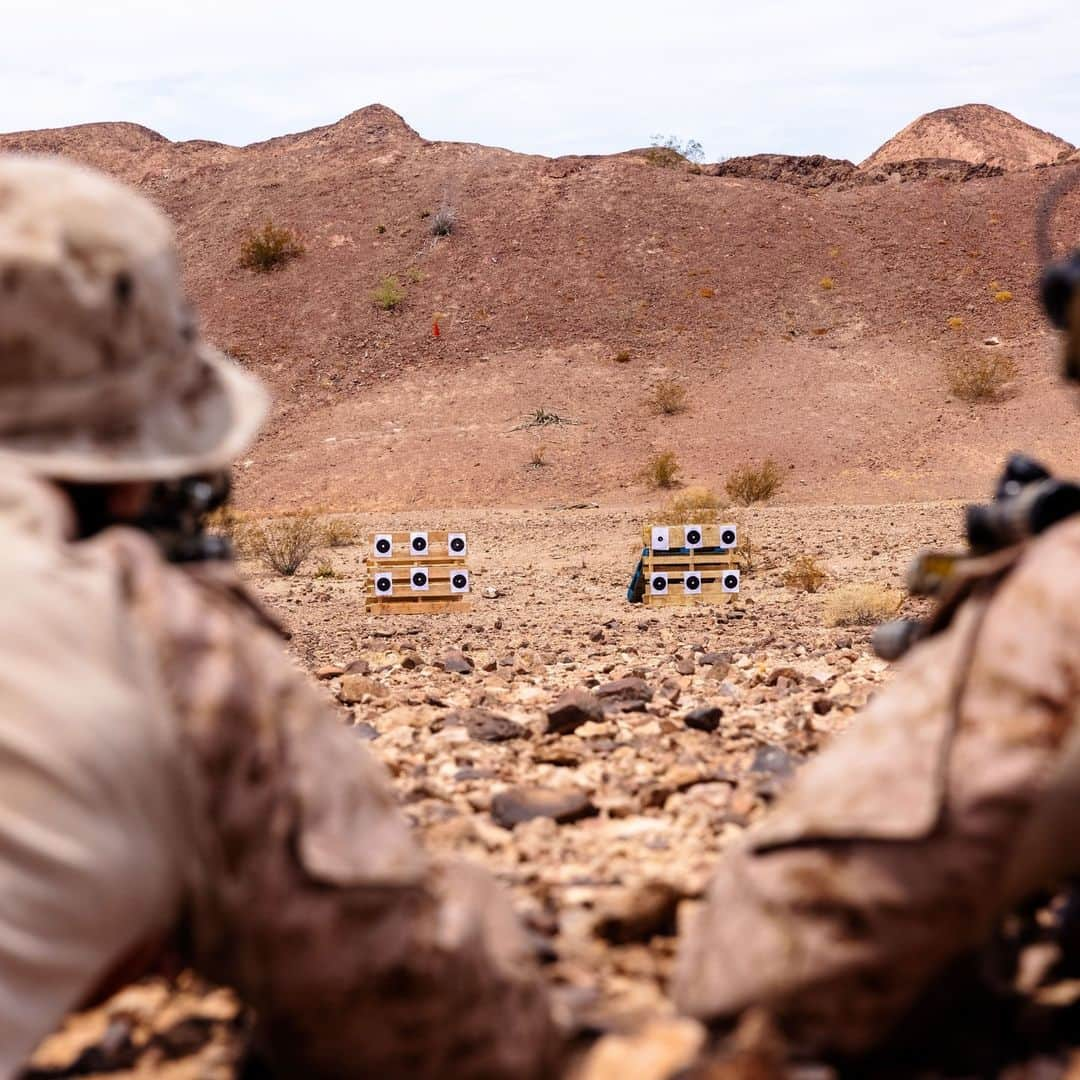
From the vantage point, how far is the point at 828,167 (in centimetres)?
4588

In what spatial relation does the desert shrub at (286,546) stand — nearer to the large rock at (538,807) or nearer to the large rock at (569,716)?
the large rock at (569,716)

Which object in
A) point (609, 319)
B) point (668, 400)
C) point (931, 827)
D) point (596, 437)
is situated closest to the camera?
point (931, 827)

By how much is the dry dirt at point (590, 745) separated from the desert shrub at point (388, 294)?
27.1 meters

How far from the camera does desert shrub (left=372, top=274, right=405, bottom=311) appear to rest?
39.0 m

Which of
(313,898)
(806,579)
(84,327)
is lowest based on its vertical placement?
(806,579)

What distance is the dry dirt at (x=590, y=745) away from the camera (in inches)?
101

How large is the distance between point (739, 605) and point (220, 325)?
2958 cm

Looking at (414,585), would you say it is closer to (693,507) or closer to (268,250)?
(693,507)

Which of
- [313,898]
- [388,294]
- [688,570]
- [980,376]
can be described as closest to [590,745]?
[313,898]

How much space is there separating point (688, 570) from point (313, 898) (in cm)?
1103

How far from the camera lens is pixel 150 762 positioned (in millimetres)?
1618

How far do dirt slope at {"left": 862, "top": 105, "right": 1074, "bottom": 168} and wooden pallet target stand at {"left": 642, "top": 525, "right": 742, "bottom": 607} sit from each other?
54.7 meters

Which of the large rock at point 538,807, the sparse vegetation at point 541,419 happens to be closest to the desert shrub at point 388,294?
the sparse vegetation at point 541,419

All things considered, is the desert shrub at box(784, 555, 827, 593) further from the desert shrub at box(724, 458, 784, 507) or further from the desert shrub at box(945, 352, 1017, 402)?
the desert shrub at box(945, 352, 1017, 402)
